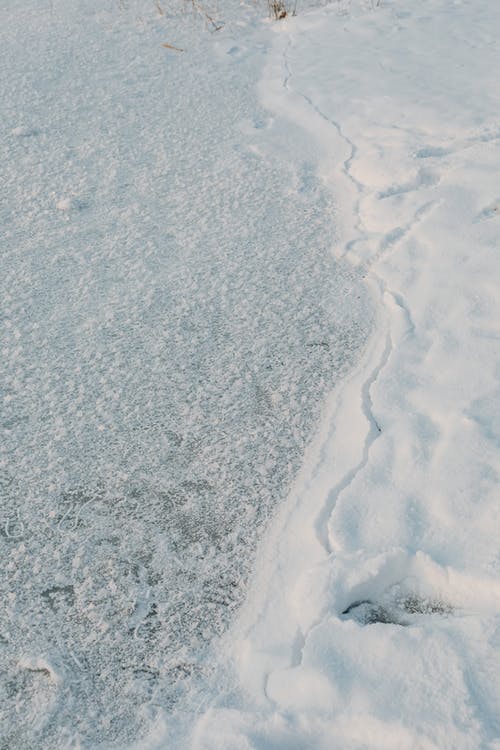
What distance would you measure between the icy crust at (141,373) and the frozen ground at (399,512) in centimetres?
9

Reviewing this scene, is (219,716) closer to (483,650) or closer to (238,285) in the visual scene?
(483,650)

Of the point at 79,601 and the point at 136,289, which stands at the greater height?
the point at 136,289

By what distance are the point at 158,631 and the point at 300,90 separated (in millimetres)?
2922

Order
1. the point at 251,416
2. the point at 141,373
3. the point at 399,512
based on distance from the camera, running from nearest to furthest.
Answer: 1. the point at 399,512
2. the point at 251,416
3. the point at 141,373

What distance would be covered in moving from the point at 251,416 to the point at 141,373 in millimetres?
352

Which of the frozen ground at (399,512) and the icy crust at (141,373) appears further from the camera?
the icy crust at (141,373)

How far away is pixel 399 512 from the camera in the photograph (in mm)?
1479

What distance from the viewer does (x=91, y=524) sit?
1.51m

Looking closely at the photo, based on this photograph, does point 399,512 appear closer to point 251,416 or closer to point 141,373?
point 251,416

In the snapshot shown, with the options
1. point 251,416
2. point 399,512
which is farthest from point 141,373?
point 399,512

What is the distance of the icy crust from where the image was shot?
1.30 m

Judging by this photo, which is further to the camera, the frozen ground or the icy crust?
Answer: the icy crust

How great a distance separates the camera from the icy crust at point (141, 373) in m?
1.30

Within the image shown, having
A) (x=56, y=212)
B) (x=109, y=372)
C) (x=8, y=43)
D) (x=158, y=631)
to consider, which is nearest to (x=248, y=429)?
(x=109, y=372)
